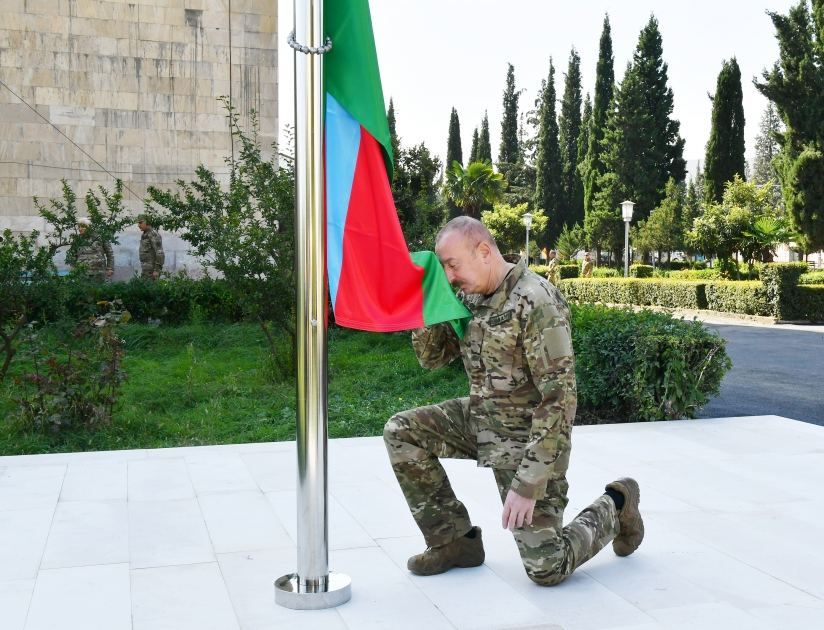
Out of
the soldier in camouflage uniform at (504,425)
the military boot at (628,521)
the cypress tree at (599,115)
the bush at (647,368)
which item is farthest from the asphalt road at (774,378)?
the cypress tree at (599,115)

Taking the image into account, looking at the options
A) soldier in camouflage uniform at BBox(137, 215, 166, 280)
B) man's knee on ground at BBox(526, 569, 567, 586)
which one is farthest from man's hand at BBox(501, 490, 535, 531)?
soldier in camouflage uniform at BBox(137, 215, 166, 280)

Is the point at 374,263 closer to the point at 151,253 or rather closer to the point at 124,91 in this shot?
the point at 151,253

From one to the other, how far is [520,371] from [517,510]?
0.54m

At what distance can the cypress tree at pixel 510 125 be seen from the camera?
211 ft

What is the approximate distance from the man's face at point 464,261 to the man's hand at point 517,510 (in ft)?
2.67

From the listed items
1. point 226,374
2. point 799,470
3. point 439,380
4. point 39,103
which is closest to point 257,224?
point 226,374

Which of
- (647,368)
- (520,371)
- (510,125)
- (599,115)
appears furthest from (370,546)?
(510,125)

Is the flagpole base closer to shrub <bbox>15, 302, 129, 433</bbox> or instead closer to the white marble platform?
the white marble platform

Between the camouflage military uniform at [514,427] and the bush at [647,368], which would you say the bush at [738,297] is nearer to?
the bush at [647,368]

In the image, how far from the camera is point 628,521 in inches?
160

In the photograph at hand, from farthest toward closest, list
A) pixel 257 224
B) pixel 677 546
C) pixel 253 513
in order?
pixel 257 224, pixel 253 513, pixel 677 546

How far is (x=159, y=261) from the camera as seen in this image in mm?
16328

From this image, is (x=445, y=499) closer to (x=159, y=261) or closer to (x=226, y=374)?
(x=226, y=374)

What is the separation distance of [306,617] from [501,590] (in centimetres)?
78
